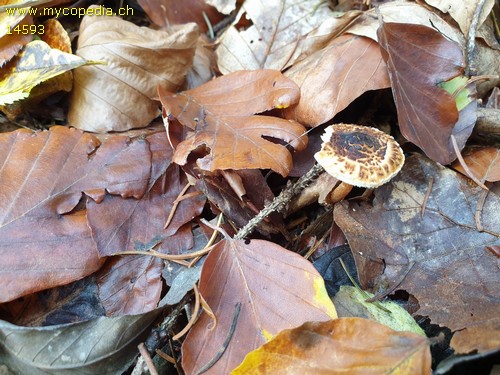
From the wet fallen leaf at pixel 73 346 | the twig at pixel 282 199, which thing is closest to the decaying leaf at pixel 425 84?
the twig at pixel 282 199

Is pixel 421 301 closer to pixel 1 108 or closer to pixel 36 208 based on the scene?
pixel 36 208

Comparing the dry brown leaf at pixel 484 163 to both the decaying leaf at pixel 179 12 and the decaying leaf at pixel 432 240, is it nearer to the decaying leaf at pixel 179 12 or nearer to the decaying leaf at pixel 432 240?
the decaying leaf at pixel 432 240

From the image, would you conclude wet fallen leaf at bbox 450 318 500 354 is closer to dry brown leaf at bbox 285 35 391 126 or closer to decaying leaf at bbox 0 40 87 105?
dry brown leaf at bbox 285 35 391 126

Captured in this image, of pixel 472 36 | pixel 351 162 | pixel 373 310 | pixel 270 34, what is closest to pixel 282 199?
pixel 351 162

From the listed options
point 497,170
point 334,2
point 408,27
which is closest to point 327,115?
point 408,27

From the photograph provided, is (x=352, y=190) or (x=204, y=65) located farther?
(x=204, y=65)

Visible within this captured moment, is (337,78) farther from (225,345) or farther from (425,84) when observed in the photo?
(225,345)

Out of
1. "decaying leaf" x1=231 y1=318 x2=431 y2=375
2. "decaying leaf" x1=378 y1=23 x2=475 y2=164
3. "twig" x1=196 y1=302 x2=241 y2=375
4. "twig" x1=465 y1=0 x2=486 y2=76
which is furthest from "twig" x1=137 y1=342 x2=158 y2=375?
"twig" x1=465 y1=0 x2=486 y2=76
